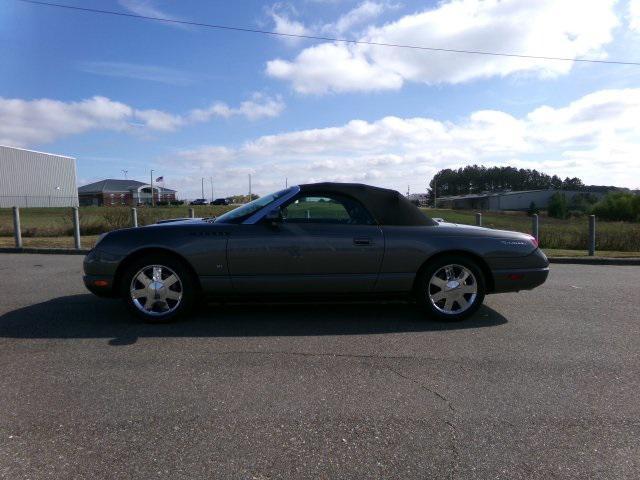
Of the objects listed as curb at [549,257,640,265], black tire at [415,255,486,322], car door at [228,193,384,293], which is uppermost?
car door at [228,193,384,293]

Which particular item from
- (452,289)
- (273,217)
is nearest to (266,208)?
(273,217)

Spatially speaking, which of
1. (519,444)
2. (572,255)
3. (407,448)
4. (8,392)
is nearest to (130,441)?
(8,392)

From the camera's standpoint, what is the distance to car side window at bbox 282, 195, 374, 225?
5262mm

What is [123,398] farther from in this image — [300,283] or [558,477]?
[558,477]

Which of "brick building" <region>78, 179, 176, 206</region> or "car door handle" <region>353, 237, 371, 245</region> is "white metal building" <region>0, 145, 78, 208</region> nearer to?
"brick building" <region>78, 179, 176, 206</region>

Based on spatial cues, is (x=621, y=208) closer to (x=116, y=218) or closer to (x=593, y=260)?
(x=593, y=260)

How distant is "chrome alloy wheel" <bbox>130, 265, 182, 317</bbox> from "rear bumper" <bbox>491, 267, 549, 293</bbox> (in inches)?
131

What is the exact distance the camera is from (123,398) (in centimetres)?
335

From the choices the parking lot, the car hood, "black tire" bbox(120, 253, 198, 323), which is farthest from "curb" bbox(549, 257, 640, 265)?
"black tire" bbox(120, 253, 198, 323)

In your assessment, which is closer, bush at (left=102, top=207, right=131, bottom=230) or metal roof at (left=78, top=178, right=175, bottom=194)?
bush at (left=102, top=207, right=131, bottom=230)

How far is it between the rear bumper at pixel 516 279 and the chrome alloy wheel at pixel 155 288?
3325 mm

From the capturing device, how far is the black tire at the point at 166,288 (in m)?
5.14

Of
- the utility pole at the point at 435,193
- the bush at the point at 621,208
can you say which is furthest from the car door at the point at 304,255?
the utility pole at the point at 435,193

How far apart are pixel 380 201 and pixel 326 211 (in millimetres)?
599
